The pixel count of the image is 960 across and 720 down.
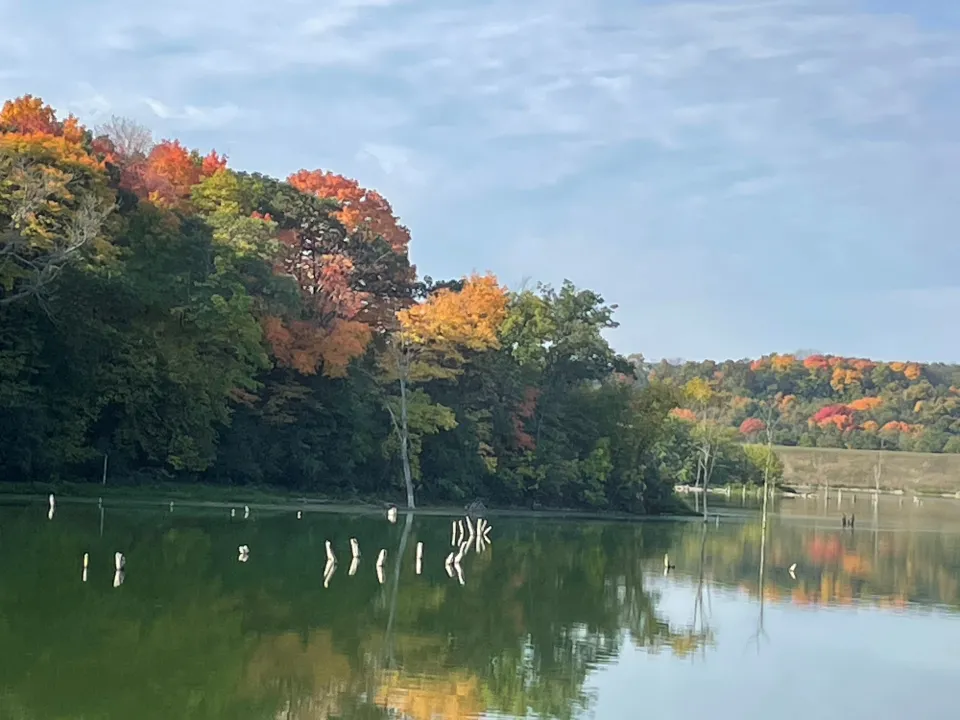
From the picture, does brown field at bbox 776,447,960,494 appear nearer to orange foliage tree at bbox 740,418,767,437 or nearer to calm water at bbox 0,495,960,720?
orange foliage tree at bbox 740,418,767,437

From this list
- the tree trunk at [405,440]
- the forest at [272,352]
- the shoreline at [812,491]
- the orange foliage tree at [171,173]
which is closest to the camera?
the forest at [272,352]

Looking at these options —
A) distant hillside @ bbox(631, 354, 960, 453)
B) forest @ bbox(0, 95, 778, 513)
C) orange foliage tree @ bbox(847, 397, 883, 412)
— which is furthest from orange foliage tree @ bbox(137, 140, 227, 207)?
orange foliage tree @ bbox(847, 397, 883, 412)

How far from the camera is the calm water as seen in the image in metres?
13.4

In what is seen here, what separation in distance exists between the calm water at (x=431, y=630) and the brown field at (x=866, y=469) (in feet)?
236

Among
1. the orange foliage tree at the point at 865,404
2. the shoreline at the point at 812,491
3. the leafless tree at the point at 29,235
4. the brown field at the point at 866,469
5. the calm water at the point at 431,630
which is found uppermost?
the orange foliage tree at the point at 865,404

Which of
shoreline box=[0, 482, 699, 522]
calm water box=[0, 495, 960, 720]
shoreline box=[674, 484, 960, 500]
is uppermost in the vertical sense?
shoreline box=[674, 484, 960, 500]

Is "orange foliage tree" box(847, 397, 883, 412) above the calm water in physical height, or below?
above

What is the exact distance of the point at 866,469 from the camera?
105 metres

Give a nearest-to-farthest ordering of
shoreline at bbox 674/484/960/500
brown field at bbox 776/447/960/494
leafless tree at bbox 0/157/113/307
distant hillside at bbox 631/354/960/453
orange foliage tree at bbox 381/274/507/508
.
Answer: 1. leafless tree at bbox 0/157/113/307
2. orange foliage tree at bbox 381/274/507/508
3. shoreline at bbox 674/484/960/500
4. brown field at bbox 776/447/960/494
5. distant hillside at bbox 631/354/960/453

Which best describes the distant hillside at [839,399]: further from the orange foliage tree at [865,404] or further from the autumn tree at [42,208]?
the autumn tree at [42,208]

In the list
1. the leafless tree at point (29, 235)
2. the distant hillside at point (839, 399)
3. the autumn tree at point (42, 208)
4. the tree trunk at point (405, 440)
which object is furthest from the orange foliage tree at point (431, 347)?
the distant hillside at point (839, 399)

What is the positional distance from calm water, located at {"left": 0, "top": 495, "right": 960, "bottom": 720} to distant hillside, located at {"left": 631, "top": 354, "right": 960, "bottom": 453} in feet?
255

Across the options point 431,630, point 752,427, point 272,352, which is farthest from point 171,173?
point 752,427

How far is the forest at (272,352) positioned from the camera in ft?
108
